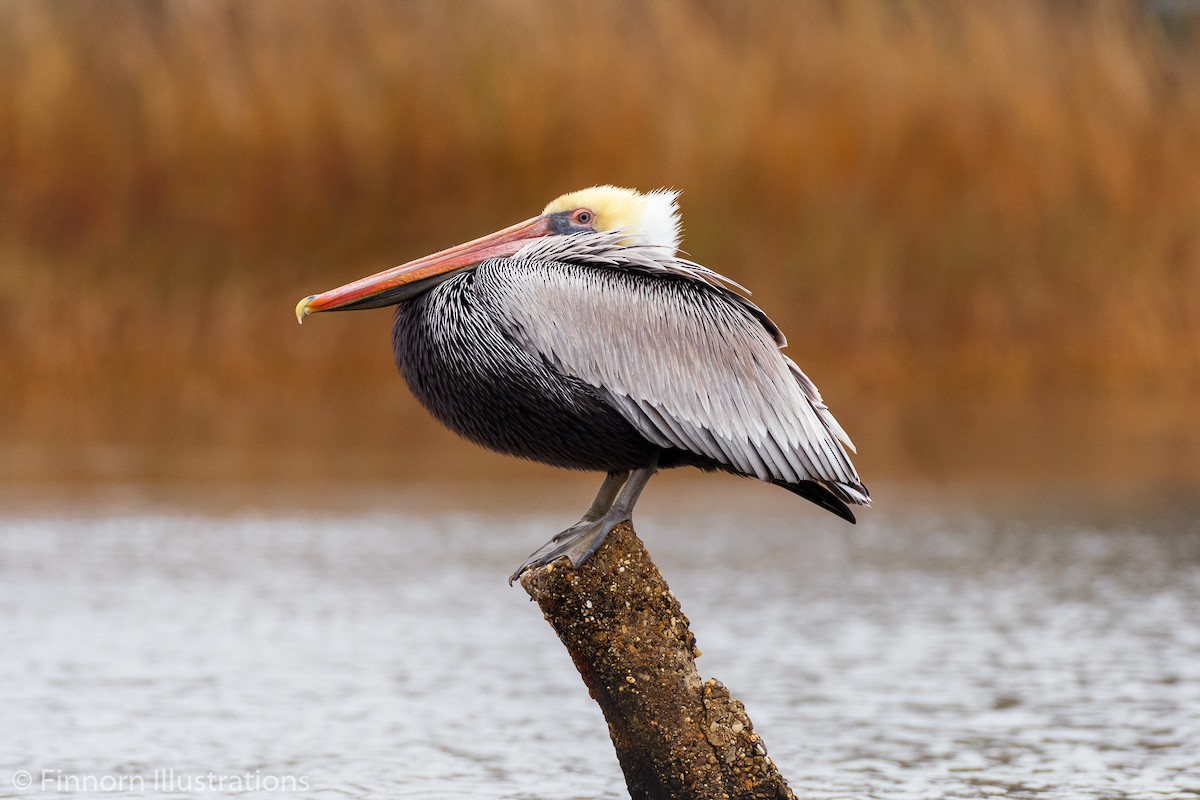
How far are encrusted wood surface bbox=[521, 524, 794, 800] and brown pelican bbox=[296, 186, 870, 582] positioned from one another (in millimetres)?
101

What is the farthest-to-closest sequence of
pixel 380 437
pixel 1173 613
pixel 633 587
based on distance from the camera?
1. pixel 380 437
2. pixel 1173 613
3. pixel 633 587

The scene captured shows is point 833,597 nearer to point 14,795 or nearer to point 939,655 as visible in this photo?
point 939,655

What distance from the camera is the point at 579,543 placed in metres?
4.61

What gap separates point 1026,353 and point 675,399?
9.78 m

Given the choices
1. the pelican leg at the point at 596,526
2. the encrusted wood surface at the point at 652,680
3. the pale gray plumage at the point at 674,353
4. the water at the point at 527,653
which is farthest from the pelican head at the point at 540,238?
the water at the point at 527,653

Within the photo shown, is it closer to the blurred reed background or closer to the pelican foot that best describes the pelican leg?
the pelican foot

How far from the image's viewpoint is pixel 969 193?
14469mm

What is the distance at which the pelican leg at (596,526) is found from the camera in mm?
4527

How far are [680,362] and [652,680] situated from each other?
833 millimetres

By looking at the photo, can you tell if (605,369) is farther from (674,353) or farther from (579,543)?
(579,543)

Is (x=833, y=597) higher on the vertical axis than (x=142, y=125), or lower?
lower

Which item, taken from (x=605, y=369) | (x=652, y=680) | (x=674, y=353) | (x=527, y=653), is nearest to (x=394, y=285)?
(x=605, y=369)

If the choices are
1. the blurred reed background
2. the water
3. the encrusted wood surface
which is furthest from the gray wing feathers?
the blurred reed background

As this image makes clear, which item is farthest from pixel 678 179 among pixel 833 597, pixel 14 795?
pixel 14 795
